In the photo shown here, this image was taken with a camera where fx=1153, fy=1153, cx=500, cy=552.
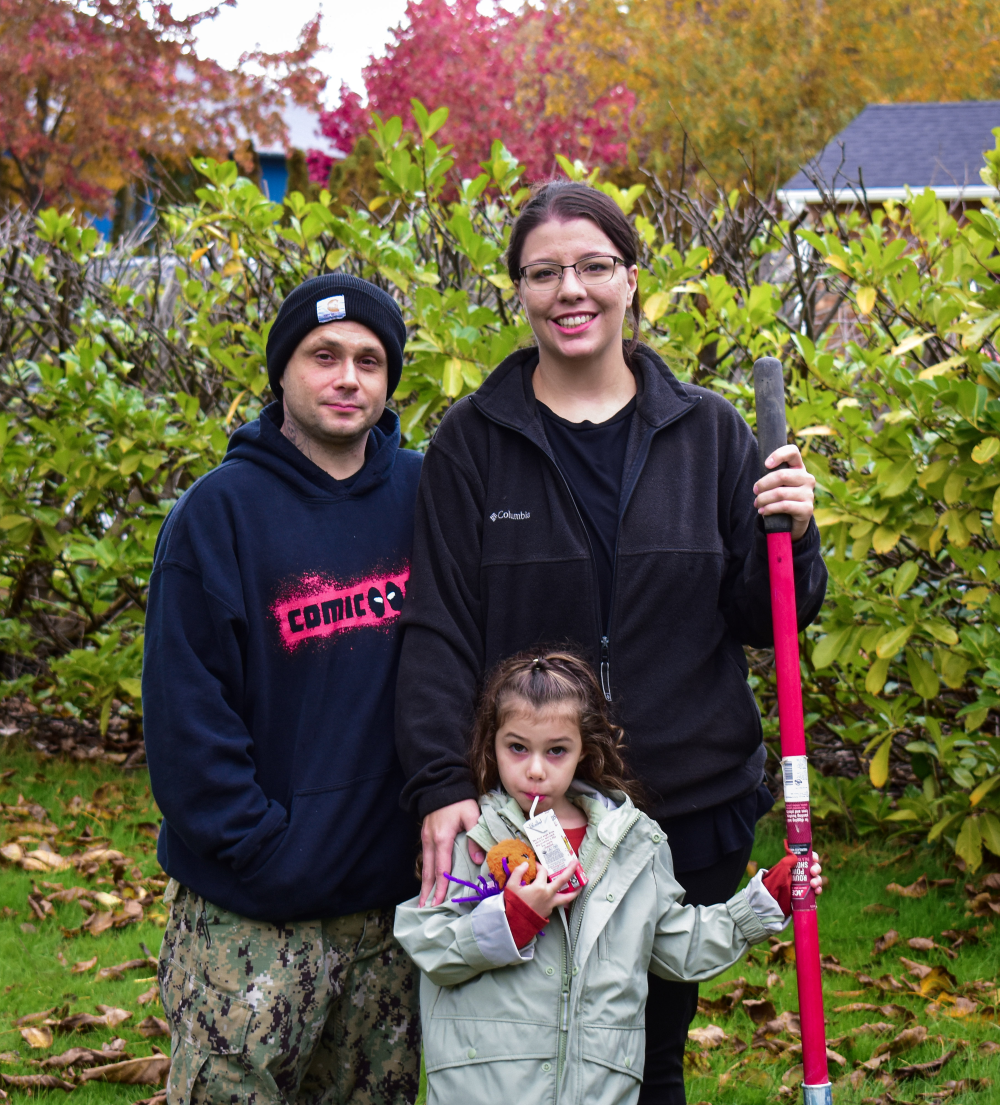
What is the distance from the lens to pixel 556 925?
2.24 m

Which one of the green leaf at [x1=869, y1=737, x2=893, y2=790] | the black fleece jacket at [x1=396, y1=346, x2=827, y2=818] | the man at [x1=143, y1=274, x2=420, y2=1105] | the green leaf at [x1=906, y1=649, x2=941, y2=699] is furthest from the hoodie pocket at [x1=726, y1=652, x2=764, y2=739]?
the green leaf at [x1=869, y1=737, x2=893, y2=790]

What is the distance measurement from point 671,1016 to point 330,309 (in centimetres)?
167

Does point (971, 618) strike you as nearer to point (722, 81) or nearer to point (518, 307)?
point (518, 307)

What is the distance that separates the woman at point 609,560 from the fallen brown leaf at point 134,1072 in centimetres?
162

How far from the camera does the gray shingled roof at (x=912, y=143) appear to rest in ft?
54.5

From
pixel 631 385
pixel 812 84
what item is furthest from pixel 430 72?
pixel 631 385

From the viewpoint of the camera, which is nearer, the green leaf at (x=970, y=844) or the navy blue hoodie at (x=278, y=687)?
the navy blue hoodie at (x=278, y=687)

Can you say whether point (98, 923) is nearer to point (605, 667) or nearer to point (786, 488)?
point (605, 667)

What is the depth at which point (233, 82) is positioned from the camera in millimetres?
18266

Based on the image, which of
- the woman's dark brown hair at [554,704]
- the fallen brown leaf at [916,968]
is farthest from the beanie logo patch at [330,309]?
the fallen brown leaf at [916,968]

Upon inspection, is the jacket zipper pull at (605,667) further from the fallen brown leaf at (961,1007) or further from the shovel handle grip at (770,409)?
the fallen brown leaf at (961,1007)

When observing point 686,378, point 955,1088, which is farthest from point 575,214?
point 955,1088

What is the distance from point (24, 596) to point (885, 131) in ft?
54.3

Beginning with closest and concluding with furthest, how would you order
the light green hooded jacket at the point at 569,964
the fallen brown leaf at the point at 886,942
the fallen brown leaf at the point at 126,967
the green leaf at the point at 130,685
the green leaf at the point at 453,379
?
the light green hooded jacket at the point at 569,964
the green leaf at the point at 453,379
the fallen brown leaf at the point at 126,967
the fallen brown leaf at the point at 886,942
the green leaf at the point at 130,685
